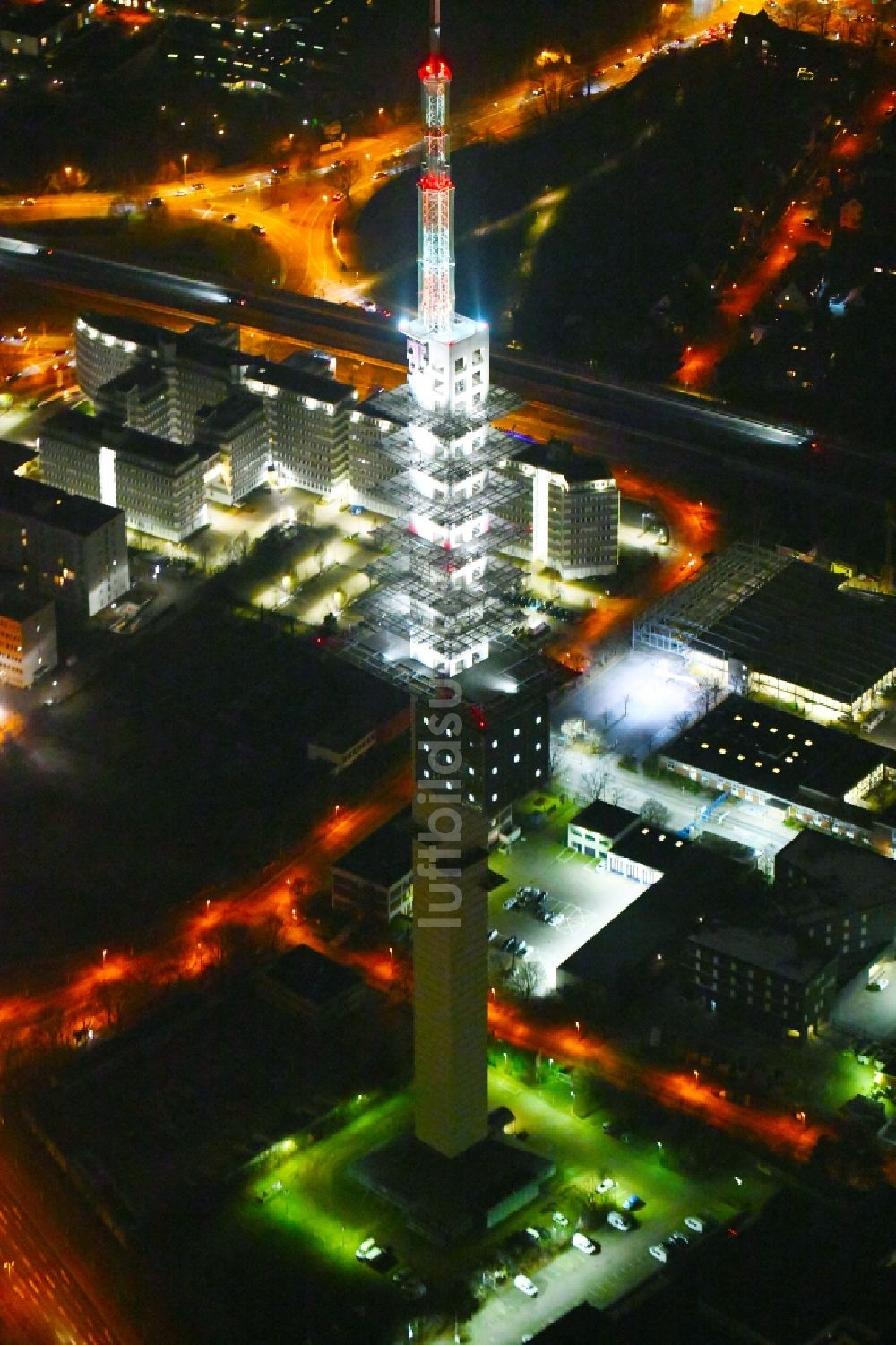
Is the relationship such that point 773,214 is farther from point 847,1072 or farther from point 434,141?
point 434,141

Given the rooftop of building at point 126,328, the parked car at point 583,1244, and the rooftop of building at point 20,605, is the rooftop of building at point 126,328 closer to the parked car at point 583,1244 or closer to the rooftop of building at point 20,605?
the rooftop of building at point 20,605

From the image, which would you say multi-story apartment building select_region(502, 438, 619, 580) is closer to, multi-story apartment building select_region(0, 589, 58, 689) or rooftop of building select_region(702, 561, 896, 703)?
rooftop of building select_region(702, 561, 896, 703)

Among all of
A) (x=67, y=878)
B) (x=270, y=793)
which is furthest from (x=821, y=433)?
(x=67, y=878)

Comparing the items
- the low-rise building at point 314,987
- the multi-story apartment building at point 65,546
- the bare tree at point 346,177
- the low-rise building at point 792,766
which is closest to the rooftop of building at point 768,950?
the low-rise building at point 792,766

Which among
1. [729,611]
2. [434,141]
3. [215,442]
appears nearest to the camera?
[434,141]

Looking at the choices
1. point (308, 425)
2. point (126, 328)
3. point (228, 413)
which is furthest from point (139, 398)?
point (308, 425)
